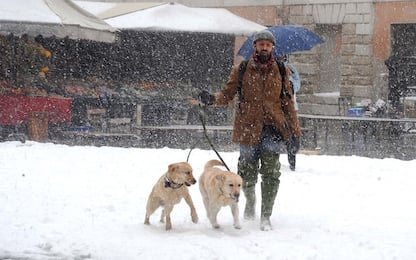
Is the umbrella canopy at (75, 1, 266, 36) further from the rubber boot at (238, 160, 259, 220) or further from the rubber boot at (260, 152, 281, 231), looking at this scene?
the rubber boot at (260, 152, 281, 231)

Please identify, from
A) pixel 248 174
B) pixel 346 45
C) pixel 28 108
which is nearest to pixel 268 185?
pixel 248 174

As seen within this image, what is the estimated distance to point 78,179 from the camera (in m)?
9.41

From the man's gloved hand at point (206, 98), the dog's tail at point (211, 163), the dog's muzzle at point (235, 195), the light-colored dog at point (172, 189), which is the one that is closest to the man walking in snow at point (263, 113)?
the man's gloved hand at point (206, 98)

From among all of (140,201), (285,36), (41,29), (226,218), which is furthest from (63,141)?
(226,218)

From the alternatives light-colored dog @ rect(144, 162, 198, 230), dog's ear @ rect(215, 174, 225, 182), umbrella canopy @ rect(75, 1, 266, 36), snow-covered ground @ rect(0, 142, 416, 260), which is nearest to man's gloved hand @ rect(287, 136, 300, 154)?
snow-covered ground @ rect(0, 142, 416, 260)

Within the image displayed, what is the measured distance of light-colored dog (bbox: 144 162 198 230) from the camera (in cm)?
640

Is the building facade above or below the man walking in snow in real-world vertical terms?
above

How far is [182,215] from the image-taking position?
7.42 m

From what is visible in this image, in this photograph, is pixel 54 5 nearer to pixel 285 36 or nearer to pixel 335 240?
pixel 285 36

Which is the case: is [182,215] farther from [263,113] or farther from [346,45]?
[346,45]

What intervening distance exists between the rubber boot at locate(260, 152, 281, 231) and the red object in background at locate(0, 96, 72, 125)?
9.12m

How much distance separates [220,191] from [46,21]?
949 centimetres

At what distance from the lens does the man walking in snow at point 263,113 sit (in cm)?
668

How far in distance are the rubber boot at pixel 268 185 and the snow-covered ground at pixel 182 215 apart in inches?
7.0
